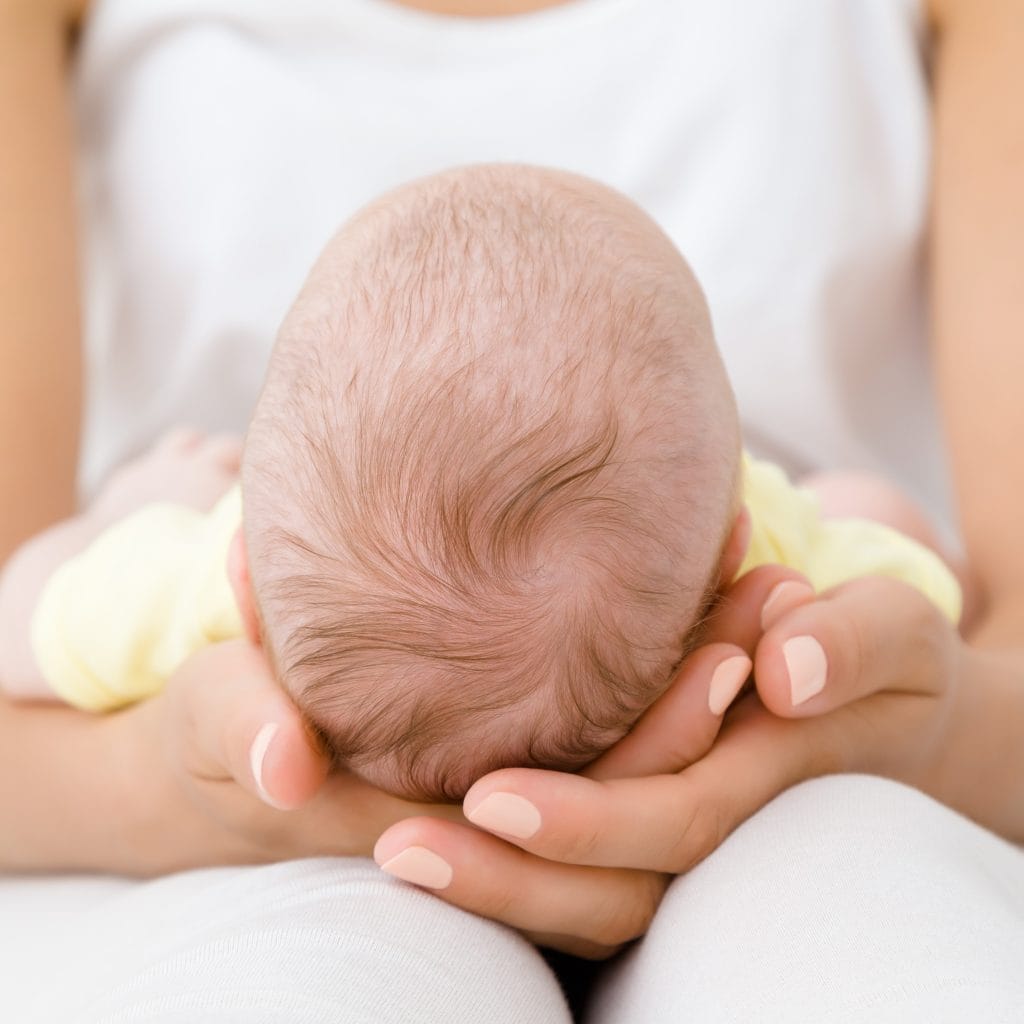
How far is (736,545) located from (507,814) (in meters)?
0.28

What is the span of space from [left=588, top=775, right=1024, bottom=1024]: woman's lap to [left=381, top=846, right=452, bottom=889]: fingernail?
0.14 metres

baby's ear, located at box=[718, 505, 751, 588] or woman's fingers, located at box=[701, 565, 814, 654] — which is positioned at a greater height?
baby's ear, located at box=[718, 505, 751, 588]

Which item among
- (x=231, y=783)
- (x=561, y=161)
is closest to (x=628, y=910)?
(x=231, y=783)

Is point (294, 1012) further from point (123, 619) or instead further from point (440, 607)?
point (123, 619)

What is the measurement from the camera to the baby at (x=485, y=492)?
0.71 meters

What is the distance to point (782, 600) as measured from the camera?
0.80 meters

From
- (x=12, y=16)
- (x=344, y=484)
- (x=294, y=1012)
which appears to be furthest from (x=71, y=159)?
(x=294, y=1012)

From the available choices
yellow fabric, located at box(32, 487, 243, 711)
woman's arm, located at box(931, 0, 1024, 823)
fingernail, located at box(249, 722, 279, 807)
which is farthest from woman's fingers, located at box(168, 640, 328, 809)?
woman's arm, located at box(931, 0, 1024, 823)

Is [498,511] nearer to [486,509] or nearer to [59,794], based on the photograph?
[486,509]

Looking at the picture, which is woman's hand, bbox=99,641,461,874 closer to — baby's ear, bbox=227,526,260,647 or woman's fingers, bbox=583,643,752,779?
baby's ear, bbox=227,526,260,647

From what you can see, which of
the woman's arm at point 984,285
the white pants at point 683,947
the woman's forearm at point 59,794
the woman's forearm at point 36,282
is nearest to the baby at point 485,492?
the white pants at point 683,947

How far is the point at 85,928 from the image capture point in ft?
2.82

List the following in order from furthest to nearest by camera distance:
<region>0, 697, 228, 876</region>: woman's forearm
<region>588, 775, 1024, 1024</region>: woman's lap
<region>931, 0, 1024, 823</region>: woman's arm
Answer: <region>931, 0, 1024, 823</region>: woman's arm → <region>0, 697, 228, 876</region>: woman's forearm → <region>588, 775, 1024, 1024</region>: woman's lap

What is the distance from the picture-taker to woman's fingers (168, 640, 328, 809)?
0.70m
